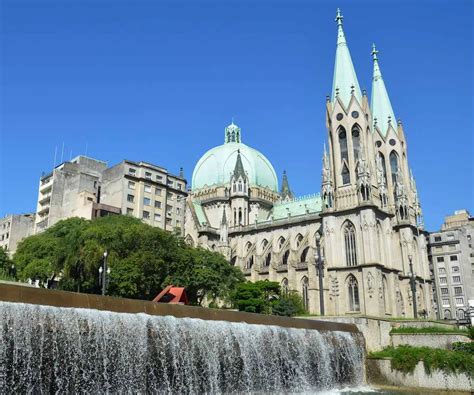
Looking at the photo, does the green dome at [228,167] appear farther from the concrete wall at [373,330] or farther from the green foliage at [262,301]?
the concrete wall at [373,330]

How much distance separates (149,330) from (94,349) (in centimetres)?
296

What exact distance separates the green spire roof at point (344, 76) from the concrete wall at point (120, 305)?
2052 inches

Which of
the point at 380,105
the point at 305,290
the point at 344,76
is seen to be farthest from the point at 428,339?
the point at 380,105

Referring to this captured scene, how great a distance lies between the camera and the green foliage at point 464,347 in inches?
1541

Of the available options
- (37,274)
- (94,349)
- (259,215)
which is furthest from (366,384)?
(259,215)

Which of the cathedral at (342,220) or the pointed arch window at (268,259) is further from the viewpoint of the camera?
the pointed arch window at (268,259)

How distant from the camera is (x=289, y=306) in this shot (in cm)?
6103

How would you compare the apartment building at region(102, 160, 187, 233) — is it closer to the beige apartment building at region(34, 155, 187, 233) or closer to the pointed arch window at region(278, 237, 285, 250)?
the beige apartment building at region(34, 155, 187, 233)

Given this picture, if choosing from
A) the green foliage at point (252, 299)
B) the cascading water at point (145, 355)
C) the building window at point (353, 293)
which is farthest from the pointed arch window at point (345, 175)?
the cascading water at point (145, 355)

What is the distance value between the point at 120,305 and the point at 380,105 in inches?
2931

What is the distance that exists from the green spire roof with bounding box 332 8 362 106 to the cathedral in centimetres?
16

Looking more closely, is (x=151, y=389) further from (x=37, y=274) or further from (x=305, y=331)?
(x=37, y=274)

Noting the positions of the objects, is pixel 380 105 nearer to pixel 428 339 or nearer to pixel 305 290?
pixel 305 290

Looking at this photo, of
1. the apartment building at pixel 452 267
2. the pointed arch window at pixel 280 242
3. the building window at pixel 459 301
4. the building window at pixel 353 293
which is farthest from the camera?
the apartment building at pixel 452 267
